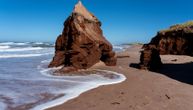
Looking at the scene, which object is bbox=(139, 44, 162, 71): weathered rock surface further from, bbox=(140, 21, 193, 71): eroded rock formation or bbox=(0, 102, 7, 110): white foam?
bbox=(140, 21, 193, 71): eroded rock formation

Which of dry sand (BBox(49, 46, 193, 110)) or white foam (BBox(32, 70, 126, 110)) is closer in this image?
dry sand (BBox(49, 46, 193, 110))

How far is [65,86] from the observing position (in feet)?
41.2

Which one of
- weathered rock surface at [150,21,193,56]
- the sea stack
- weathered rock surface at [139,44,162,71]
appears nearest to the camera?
the sea stack

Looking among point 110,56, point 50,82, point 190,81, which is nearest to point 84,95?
point 50,82

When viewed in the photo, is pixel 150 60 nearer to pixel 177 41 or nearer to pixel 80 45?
pixel 80 45

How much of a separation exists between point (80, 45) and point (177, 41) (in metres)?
18.9

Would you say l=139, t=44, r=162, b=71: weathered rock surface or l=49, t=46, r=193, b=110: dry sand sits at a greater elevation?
l=139, t=44, r=162, b=71: weathered rock surface

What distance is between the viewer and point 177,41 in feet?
112

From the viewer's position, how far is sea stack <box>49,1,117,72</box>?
17859 mm

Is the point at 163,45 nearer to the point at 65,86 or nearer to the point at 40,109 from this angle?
the point at 65,86

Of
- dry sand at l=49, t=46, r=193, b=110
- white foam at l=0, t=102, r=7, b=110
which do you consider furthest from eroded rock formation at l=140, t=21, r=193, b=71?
white foam at l=0, t=102, r=7, b=110

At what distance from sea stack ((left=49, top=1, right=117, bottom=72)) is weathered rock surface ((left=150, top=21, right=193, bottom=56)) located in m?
14.4

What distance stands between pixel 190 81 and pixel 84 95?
18.8ft

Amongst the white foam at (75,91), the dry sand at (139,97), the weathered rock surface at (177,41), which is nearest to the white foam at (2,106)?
the white foam at (75,91)
